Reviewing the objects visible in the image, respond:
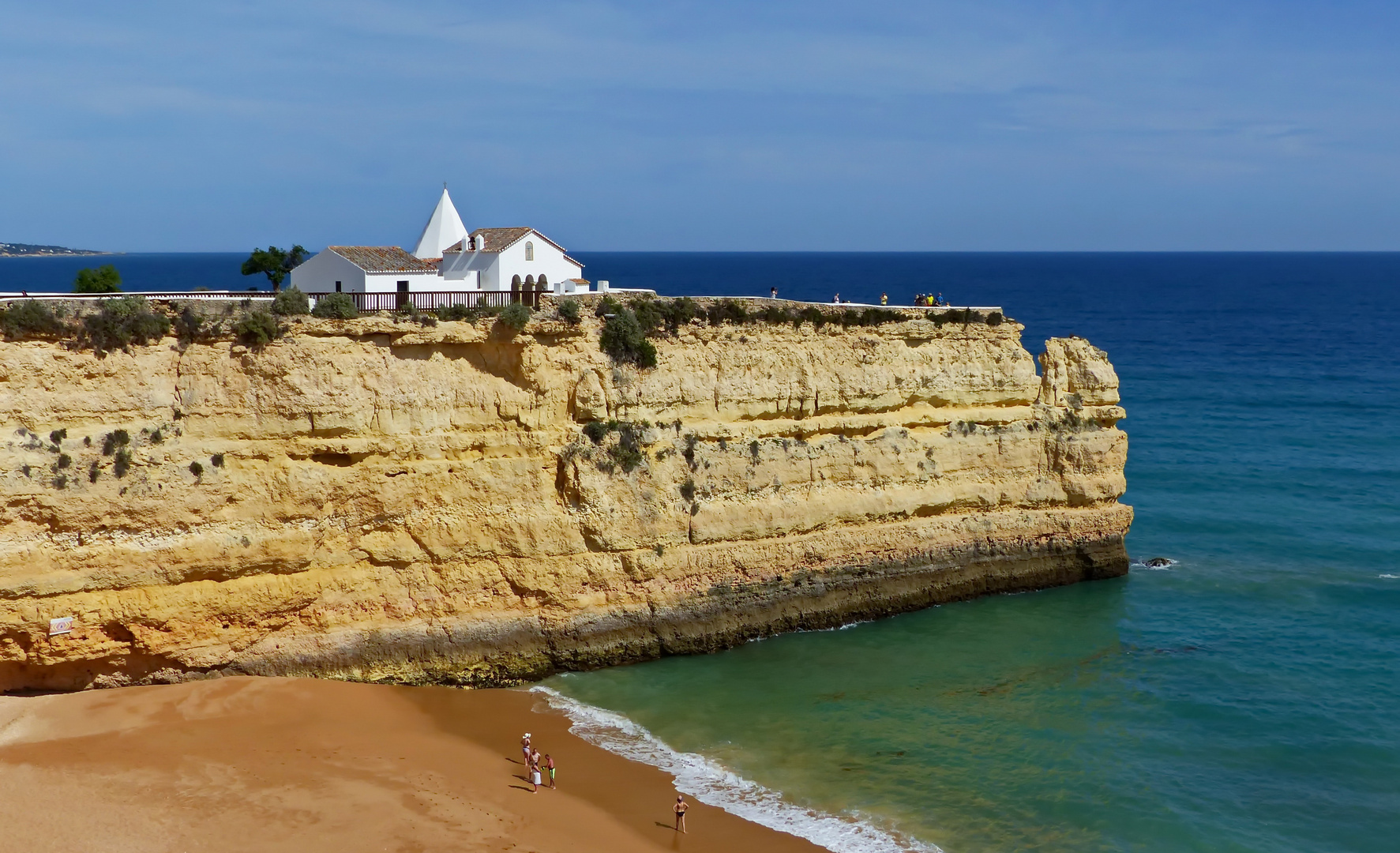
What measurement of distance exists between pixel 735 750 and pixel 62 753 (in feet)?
37.8

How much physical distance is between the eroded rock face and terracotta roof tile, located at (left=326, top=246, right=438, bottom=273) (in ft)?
13.9

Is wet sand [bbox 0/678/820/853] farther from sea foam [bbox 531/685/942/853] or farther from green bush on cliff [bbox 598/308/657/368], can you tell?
green bush on cliff [bbox 598/308/657/368]

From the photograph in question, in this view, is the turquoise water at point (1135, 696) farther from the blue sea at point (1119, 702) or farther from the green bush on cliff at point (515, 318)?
the green bush on cliff at point (515, 318)

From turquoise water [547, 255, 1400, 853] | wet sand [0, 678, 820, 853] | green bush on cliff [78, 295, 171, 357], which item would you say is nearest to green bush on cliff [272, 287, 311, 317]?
green bush on cliff [78, 295, 171, 357]

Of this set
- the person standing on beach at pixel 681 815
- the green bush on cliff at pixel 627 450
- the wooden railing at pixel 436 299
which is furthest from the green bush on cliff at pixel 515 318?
the person standing on beach at pixel 681 815

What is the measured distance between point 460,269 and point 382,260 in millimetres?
2355

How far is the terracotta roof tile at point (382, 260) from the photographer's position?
87.1 ft

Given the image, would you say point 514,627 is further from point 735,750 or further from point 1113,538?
point 1113,538

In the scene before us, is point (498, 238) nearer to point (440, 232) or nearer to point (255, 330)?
point (440, 232)

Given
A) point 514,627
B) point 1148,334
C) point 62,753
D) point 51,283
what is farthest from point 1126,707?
point 51,283

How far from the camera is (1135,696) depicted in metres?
23.4

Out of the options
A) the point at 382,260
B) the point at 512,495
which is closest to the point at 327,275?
the point at 382,260

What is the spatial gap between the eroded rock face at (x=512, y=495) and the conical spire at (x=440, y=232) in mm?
8703

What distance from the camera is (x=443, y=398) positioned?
23312mm
